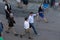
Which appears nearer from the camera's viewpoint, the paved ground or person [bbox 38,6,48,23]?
the paved ground

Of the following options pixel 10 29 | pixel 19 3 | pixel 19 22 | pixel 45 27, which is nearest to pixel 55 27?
pixel 45 27

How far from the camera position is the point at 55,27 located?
21156 millimetres

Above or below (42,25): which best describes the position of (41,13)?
above

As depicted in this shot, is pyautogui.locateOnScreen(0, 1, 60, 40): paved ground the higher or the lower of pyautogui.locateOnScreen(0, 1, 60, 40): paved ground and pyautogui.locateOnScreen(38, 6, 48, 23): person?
the lower

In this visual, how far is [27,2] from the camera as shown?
26578 mm

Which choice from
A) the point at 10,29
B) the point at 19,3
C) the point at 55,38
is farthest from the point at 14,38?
Answer: the point at 19,3

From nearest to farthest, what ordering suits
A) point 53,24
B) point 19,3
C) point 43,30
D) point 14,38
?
1. point 14,38
2. point 43,30
3. point 53,24
4. point 19,3

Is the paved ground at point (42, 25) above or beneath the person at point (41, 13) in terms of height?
beneath

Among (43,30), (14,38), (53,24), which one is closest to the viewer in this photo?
(14,38)

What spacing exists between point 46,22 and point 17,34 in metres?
4.51

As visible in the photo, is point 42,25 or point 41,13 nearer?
point 42,25

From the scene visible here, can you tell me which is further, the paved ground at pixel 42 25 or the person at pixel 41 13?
the person at pixel 41 13

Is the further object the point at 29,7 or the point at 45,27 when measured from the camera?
the point at 29,7

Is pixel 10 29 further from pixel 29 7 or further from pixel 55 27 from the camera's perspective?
pixel 29 7
